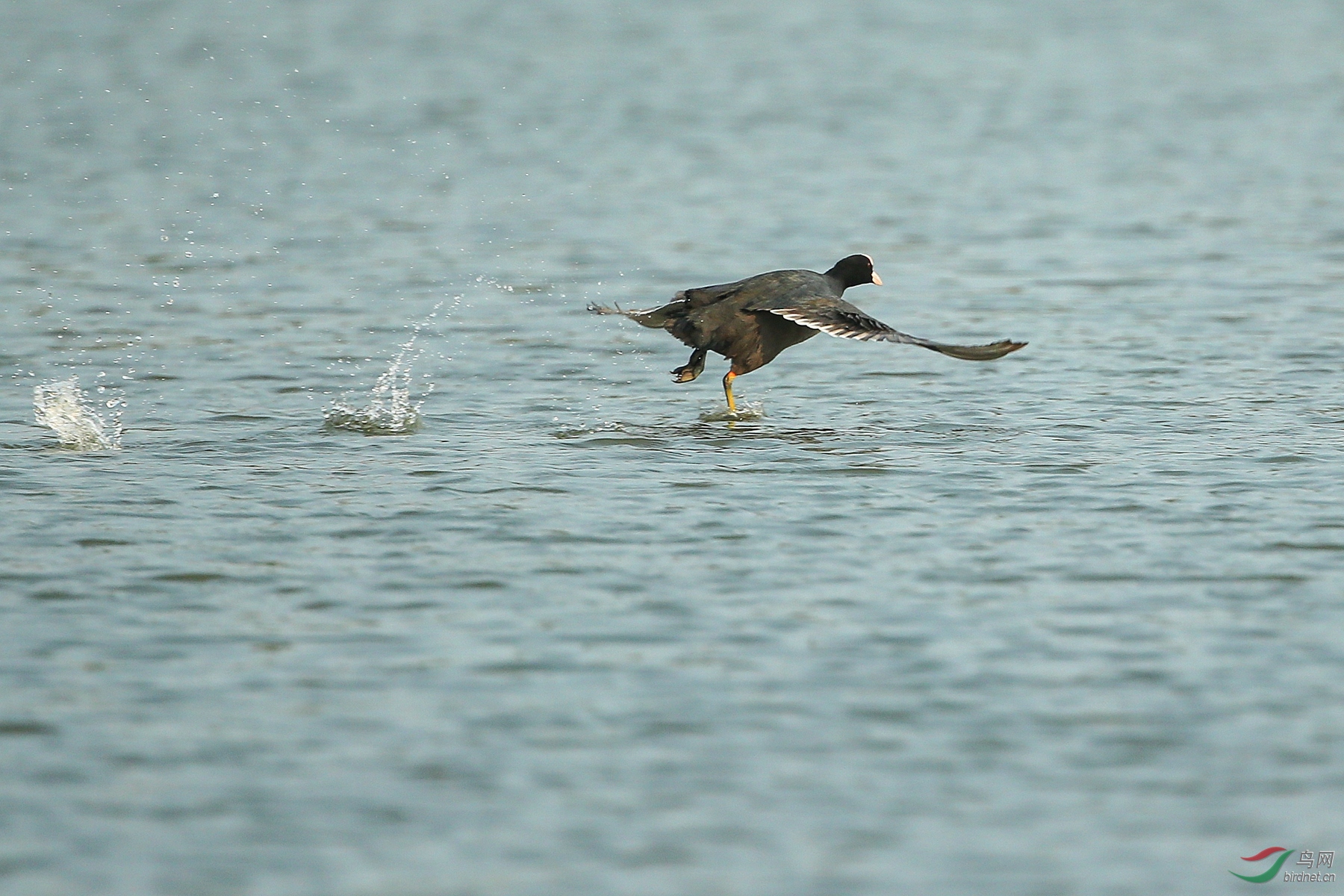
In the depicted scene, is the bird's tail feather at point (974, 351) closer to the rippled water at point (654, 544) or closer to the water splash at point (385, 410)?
the rippled water at point (654, 544)

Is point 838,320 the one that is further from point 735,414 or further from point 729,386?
point 735,414

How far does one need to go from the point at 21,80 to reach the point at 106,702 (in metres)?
25.9

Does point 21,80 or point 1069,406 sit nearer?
point 1069,406

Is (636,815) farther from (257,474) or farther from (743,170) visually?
(743,170)

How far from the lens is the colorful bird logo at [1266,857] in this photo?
5.52 metres

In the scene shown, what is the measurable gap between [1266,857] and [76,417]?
757 centimetres

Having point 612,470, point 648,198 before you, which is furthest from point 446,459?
point 648,198

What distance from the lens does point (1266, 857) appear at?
5617mm

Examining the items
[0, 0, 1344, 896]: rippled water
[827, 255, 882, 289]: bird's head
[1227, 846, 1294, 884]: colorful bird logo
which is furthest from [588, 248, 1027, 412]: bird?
[1227, 846, 1294, 884]: colorful bird logo

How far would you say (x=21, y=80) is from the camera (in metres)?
30.3

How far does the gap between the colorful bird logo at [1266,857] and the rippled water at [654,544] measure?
7 cm

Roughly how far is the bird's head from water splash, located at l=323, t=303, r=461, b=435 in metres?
2.72

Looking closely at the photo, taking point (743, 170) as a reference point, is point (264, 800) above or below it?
below

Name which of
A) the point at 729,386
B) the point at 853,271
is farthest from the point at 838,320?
the point at 853,271
